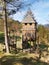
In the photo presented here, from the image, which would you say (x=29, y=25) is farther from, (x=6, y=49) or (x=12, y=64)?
(x=12, y=64)

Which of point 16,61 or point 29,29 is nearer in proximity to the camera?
point 16,61

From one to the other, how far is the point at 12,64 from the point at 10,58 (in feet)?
6.31

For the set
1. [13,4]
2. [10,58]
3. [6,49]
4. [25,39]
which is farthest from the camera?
[25,39]

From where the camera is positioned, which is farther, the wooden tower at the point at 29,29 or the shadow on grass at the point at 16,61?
the wooden tower at the point at 29,29

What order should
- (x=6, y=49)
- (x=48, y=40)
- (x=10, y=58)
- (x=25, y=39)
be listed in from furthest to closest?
(x=48, y=40) < (x=25, y=39) < (x=6, y=49) < (x=10, y=58)

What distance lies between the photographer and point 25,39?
42781 millimetres

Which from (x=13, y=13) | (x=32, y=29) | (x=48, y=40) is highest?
(x=13, y=13)

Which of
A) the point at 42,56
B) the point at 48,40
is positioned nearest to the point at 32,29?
the point at 48,40

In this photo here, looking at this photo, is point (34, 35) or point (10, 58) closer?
point (10, 58)

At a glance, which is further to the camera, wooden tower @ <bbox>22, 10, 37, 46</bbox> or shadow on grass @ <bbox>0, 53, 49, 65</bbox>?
wooden tower @ <bbox>22, 10, 37, 46</bbox>

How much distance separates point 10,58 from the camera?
2100 centimetres

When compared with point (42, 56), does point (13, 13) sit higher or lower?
higher

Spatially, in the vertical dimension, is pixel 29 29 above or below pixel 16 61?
above

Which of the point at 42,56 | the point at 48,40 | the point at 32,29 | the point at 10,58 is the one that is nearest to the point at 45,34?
the point at 48,40
